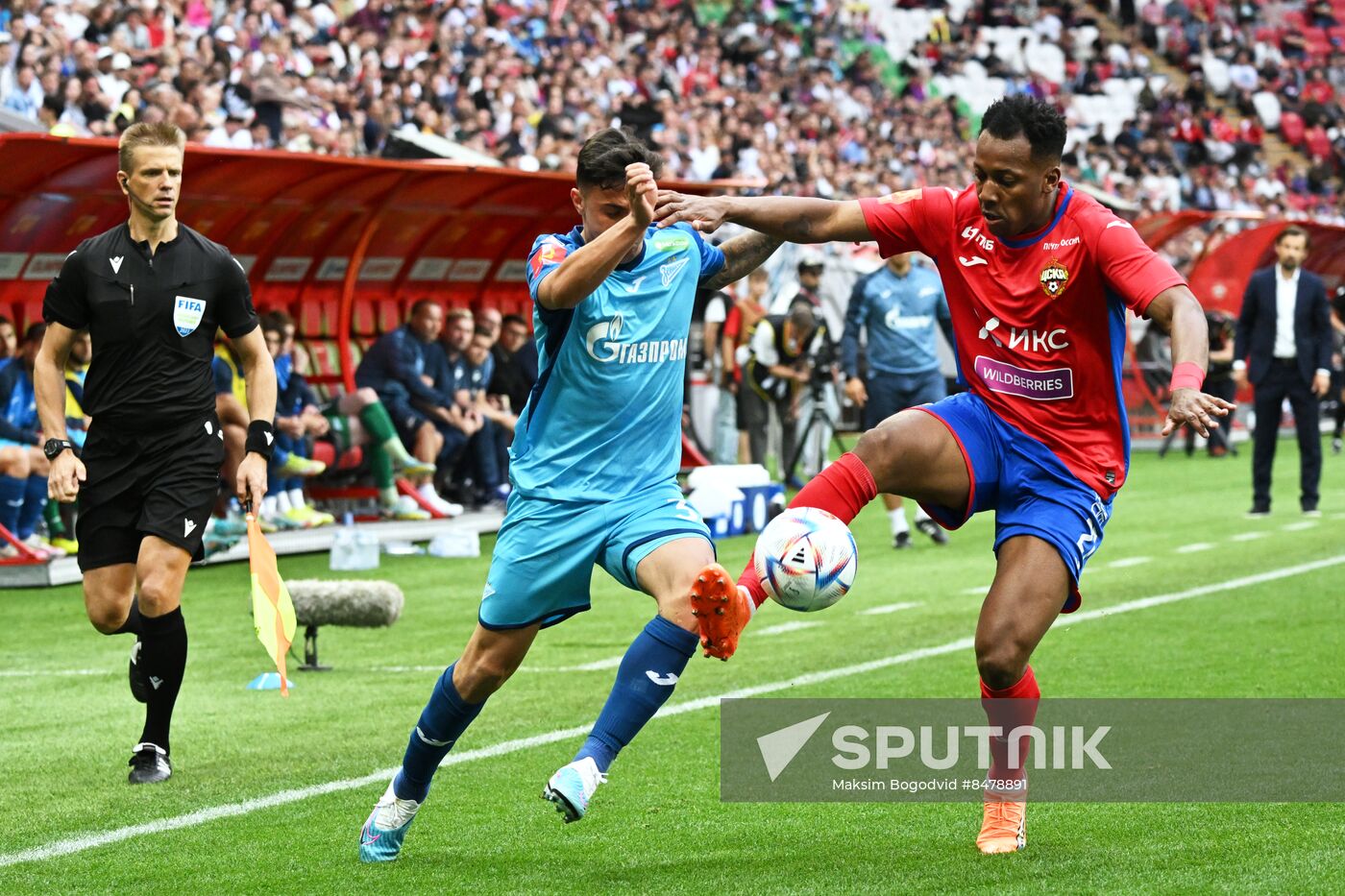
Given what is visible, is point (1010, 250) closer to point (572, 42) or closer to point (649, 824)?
point (649, 824)

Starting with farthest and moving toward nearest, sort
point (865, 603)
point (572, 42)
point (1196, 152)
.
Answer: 1. point (1196, 152)
2. point (572, 42)
3. point (865, 603)

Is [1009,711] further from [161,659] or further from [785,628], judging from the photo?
[785,628]

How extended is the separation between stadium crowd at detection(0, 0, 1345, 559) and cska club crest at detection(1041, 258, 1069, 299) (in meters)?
7.13

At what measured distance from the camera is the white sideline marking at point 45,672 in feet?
31.3

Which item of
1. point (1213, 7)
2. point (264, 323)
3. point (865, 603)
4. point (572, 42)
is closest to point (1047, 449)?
point (865, 603)

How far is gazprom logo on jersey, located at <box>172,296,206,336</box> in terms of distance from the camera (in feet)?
23.1

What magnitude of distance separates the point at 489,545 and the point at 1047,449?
10.5 metres

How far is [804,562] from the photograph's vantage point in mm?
5277

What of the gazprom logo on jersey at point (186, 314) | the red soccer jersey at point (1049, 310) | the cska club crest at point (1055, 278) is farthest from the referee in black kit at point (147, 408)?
the cska club crest at point (1055, 278)

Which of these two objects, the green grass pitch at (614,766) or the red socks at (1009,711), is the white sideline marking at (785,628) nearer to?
the green grass pitch at (614,766)

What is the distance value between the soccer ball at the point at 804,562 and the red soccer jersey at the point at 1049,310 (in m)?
0.73

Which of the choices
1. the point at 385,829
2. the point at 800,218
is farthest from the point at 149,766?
the point at 800,218

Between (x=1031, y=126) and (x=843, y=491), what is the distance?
1.13 metres

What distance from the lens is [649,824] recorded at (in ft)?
19.8
